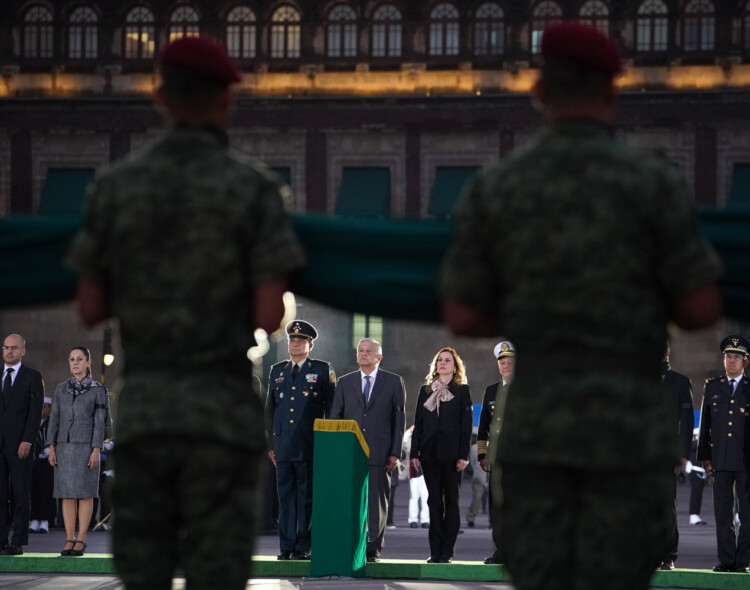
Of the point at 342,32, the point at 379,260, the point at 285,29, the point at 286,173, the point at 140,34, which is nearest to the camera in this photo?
the point at 379,260

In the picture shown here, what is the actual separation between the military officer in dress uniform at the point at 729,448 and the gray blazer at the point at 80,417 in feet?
19.2

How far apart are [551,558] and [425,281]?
1792 mm

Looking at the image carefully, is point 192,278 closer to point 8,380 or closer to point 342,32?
point 8,380

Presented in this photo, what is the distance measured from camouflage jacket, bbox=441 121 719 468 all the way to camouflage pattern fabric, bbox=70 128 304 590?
72 centimetres

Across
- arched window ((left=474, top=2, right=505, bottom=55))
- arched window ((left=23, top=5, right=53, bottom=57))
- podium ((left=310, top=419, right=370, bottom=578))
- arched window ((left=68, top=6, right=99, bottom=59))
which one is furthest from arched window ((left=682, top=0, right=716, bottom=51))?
podium ((left=310, top=419, right=370, bottom=578))

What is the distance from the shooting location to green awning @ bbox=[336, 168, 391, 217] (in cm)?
4291

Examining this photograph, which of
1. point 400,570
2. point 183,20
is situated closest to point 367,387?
point 400,570

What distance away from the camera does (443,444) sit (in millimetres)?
14695

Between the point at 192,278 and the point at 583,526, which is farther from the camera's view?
the point at 192,278

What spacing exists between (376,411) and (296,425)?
87 cm

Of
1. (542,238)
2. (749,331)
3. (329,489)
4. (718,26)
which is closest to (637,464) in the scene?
(542,238)

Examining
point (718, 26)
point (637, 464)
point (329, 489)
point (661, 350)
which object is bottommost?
point (329, 489)

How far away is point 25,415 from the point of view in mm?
15281

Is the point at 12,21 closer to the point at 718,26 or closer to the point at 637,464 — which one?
the point at 718,26
